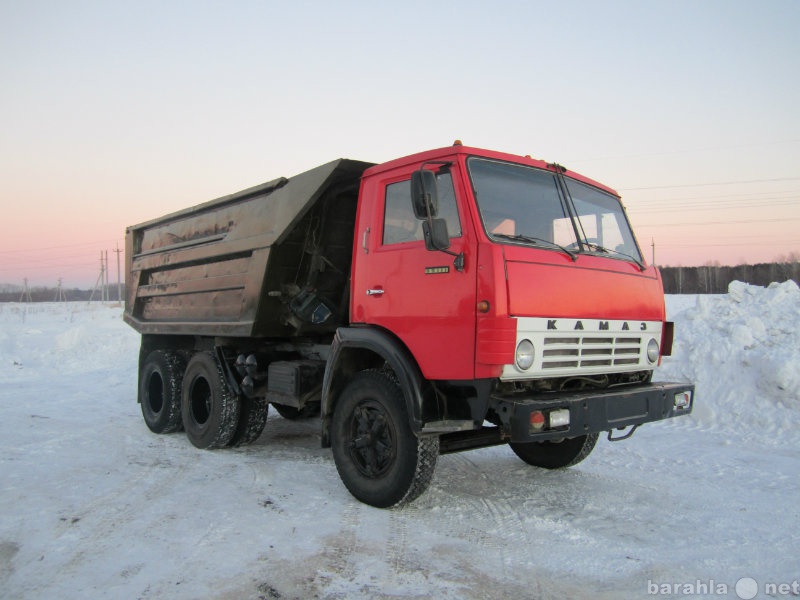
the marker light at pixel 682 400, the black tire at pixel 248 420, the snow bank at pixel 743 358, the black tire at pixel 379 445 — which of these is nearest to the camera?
the black tire at pixel 379 445

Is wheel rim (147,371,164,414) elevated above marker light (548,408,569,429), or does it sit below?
below

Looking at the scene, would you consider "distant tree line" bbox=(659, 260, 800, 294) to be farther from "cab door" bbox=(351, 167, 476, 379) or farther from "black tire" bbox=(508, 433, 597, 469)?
"cab door" bbox=(351, 167, 476, 379)

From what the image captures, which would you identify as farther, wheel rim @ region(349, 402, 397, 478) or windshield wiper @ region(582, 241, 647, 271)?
windshield wiper @ region(582, 241, 647, 271)

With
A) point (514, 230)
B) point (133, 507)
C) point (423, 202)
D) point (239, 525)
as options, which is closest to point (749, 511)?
point (514, 230)

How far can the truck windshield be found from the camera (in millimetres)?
4414

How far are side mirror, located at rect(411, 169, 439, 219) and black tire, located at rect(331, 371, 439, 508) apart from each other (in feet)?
4.50

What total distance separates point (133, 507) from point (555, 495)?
3.42 meters

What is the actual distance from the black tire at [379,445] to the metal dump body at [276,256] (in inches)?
58.9

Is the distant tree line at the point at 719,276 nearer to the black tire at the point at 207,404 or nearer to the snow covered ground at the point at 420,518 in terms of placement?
the snow covered ground at the point at 420,518

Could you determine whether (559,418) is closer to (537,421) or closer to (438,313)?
(537,421)

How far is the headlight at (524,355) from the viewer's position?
404 cm

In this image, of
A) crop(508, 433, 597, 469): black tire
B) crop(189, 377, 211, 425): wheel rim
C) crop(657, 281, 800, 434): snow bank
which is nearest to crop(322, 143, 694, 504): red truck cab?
crop(508, 433, 597, 469): black tire

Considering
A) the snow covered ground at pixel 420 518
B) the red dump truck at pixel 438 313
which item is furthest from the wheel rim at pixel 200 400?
the red dump truck at pixel 438 313

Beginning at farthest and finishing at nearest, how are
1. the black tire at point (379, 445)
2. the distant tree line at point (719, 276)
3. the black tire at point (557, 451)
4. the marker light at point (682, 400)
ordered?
the distant tree line at point (719, 276) < the black tire at point (557, 451) < the marker light at point (682, 400) < the black tire at point (379, 445)
